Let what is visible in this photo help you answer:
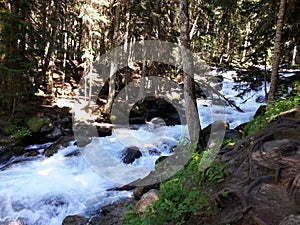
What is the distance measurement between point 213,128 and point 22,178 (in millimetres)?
8676

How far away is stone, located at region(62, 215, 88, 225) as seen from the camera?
7.26 m

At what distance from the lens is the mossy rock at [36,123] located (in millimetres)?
14504

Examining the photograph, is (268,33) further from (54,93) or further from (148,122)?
(54,93)

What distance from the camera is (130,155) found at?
41.2 ft

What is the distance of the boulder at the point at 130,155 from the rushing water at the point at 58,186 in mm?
245

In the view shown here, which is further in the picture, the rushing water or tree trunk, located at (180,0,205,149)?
tree trunk, located at (180,0,205,149)

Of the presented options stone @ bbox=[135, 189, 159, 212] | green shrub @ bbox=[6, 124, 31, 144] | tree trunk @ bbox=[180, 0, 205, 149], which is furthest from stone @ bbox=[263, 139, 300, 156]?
green shrub @ bbox=[6, 124, 31, 144]

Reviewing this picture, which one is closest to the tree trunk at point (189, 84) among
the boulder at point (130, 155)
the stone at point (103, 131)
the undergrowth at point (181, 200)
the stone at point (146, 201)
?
the undergrowth at point (181, 200)

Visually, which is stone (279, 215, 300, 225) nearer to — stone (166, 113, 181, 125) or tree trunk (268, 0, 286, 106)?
tree trunk (268, 0, 286, 106)

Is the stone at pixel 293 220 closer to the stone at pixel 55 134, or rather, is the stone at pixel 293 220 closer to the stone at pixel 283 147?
the stone at pixel 283 147

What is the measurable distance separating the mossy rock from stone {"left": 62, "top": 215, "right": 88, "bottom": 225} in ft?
27.0

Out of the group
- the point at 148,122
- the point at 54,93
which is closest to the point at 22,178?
the point at 148,122

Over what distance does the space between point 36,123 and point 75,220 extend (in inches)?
346

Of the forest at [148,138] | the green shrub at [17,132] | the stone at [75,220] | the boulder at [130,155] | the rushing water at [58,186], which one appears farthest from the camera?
the green shrub at [17,132]
